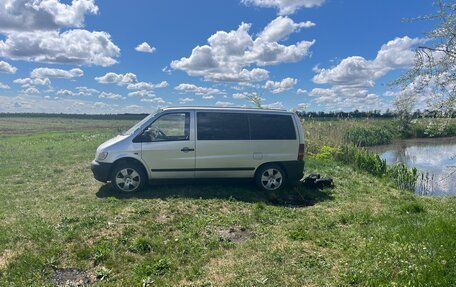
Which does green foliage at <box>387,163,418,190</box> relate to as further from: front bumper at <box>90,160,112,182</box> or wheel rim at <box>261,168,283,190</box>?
front bumper at <box>90,160,112,182</box>

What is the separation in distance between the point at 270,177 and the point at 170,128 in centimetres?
282

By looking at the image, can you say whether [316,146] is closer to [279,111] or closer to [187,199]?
[279,111]

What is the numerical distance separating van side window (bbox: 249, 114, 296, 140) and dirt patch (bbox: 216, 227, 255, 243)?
306 cm

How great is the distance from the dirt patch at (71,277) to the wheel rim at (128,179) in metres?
3.77

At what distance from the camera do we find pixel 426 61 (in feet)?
16.1

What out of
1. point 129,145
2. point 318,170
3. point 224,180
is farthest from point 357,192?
point 129,145

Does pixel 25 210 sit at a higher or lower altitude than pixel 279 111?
lower

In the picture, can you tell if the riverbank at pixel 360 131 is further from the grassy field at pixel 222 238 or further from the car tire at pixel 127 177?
the car tire at pixel 127 177

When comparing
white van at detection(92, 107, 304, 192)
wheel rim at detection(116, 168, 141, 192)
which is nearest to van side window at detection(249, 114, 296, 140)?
white van at detection(92, 107, 304, 192)

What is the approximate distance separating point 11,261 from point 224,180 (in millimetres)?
4996

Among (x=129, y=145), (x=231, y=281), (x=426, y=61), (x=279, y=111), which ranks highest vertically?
(x=426, y=61)

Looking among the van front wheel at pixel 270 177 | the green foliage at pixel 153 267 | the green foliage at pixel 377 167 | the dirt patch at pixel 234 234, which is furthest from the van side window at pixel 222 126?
the green foliage at pixel 377 167

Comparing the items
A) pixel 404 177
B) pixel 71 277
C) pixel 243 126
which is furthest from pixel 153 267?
pixel 404 177

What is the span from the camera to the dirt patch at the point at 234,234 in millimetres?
5617
